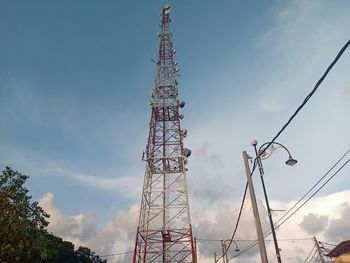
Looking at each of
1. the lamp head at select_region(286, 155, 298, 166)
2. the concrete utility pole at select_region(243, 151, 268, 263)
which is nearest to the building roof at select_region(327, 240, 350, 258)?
the lamp head at select_region(286, 155, 298, 166)

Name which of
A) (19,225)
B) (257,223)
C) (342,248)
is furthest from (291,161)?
(342,248)

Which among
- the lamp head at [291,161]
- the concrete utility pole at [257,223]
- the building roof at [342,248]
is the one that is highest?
the building roof at [342,248]

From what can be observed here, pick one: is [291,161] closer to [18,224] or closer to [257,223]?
A: [257,223]

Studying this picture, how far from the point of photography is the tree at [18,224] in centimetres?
1709

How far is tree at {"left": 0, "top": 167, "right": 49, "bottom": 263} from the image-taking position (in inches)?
673

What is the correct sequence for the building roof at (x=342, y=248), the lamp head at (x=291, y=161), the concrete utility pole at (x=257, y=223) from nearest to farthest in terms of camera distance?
the concrete utility pole at (x=257, y=223), the lamp head at (x=291, y=161), the building roof at (x=342, y=248)

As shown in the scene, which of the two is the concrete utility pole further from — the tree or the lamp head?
the tree

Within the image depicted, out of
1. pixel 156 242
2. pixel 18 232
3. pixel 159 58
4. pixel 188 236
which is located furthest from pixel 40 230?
pixel 159 58

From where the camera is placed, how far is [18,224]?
58.2ft

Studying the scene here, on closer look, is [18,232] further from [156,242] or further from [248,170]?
[248,170]

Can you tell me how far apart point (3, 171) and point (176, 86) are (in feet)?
75.0

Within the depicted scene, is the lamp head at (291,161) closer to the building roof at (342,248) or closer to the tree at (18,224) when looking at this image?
the tree at (18,224)

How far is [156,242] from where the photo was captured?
27.0m

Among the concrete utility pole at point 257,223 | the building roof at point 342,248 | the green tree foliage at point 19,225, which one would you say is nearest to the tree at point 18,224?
the green tree foliage at point 19,225
